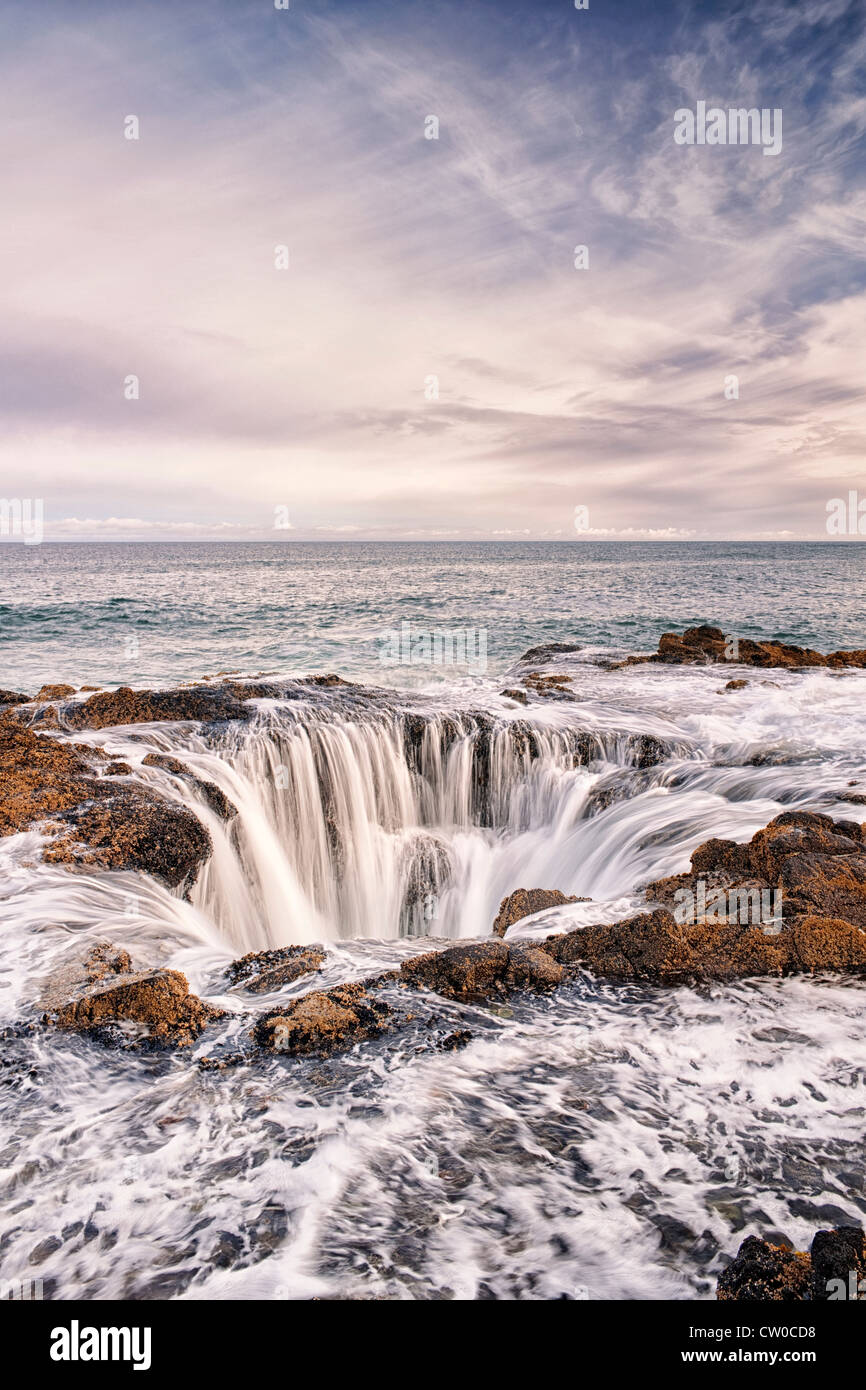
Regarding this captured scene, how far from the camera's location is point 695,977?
5012 mm

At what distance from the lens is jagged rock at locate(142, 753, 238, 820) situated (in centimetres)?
895

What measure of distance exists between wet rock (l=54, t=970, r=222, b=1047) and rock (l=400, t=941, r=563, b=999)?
1.49 m

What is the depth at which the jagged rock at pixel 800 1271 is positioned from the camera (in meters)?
2.66

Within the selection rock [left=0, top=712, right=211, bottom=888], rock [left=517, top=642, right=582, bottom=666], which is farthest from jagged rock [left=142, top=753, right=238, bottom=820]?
rock [left=517, top=642, right=582, bottom=666]

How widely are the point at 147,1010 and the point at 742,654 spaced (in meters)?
19.6

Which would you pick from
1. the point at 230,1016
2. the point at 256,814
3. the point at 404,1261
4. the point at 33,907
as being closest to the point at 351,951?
the point at 230,1016

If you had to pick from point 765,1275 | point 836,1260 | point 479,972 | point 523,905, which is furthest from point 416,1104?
point 523,905

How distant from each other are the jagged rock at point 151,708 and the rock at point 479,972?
23.6 feet

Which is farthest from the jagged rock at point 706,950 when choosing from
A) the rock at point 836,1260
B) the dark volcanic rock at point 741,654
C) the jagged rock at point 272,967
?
the dark volcanic rock at point 741,654

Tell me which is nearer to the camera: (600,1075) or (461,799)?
(600,1075)

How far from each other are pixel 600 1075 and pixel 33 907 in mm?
4868
